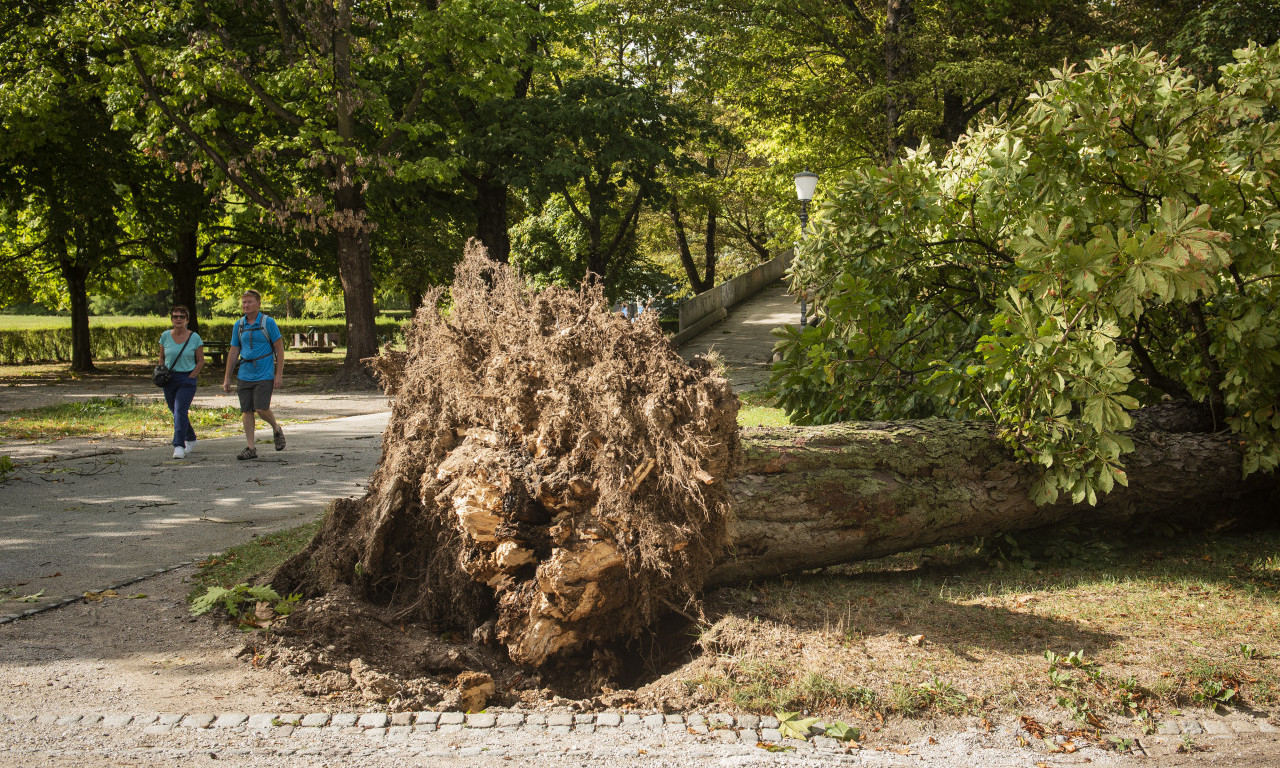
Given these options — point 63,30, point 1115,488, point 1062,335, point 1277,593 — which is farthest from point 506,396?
point 63,30

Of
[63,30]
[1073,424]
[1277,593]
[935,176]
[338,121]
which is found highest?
[63,30]

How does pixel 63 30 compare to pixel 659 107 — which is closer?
pixel 63 30

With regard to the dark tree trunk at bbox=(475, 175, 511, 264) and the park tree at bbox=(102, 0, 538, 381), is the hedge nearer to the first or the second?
the dark tree trunk at bbox=(475, 175, 511, 264)

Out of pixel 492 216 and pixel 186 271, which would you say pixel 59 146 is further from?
pixel 492 216

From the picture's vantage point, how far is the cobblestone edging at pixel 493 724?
314cm

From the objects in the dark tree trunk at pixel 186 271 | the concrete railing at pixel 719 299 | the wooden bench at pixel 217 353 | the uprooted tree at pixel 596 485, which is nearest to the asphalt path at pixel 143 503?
the uprooted tree at pixel 596 485

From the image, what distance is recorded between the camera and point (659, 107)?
2181 cm

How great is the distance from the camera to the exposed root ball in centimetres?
373

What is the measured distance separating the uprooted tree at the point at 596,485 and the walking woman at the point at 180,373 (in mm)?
5289

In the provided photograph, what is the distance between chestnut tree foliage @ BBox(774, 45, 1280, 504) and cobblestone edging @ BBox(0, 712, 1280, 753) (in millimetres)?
1761

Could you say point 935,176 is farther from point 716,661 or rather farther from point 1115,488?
point 716,661

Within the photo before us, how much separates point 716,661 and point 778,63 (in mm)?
20976

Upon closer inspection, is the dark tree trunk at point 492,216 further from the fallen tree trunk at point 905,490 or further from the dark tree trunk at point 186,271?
the fallen tree trunk at point 905,490

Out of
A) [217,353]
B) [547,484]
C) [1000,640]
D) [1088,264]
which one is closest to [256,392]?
[547,484]
